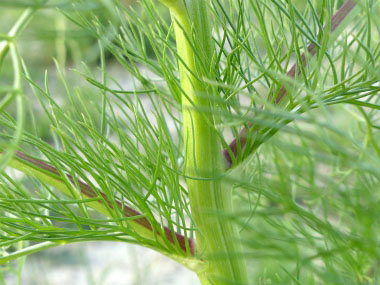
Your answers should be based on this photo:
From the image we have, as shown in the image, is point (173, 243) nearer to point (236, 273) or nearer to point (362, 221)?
point (236, 273)

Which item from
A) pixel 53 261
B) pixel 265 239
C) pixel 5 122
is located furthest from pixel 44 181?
pixel 53 261

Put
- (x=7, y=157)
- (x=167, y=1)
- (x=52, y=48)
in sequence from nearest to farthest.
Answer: (x=7, y=157) → (x=167, y=1) → (x=52, y=48)

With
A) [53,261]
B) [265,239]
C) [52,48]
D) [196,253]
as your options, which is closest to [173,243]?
[196,253]

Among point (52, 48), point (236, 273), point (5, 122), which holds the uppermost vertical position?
point (52, 48)

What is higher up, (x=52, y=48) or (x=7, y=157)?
(x=52, y=48)

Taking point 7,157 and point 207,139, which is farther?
point 207,139

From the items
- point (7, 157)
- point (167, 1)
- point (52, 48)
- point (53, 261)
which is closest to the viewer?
point (7, 157)

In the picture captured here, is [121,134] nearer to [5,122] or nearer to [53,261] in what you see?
[5,122]
